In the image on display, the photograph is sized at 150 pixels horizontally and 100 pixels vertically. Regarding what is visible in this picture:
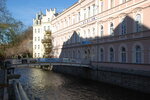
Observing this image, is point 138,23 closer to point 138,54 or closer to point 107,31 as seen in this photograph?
point 138,54

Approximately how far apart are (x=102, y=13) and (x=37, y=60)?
1138 cm

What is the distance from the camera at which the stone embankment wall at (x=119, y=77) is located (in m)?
19.6

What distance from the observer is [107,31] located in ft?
92.0

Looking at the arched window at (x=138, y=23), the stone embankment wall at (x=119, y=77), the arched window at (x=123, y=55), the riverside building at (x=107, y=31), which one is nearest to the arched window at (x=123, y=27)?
the riverside building at (x=107, y=31)

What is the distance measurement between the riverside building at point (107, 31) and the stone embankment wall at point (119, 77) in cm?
120

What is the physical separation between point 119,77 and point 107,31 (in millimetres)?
7121

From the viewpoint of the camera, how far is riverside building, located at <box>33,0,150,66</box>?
21802mm

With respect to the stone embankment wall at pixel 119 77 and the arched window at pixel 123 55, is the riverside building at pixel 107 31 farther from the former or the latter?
the stone embankment wall at pixel 119 77

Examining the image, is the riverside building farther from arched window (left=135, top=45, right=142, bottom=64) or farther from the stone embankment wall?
the stone embankment wall

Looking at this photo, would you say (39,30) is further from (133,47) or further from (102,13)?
(133,47)

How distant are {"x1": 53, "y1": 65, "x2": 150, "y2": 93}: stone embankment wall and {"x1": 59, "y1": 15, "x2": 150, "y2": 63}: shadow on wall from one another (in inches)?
62.3

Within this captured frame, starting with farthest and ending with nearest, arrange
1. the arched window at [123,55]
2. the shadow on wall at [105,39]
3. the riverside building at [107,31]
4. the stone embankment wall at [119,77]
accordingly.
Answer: the arched window at [123,55], the shadow on wall at [105,39], the riverside building at [107,31], the stone embankment wall at [119,77]

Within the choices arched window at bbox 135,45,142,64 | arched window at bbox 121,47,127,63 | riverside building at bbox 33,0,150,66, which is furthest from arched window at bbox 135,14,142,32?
arched window at bbox 121,47,127,63

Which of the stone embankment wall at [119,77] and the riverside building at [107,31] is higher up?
the riverside building at [107,31]
